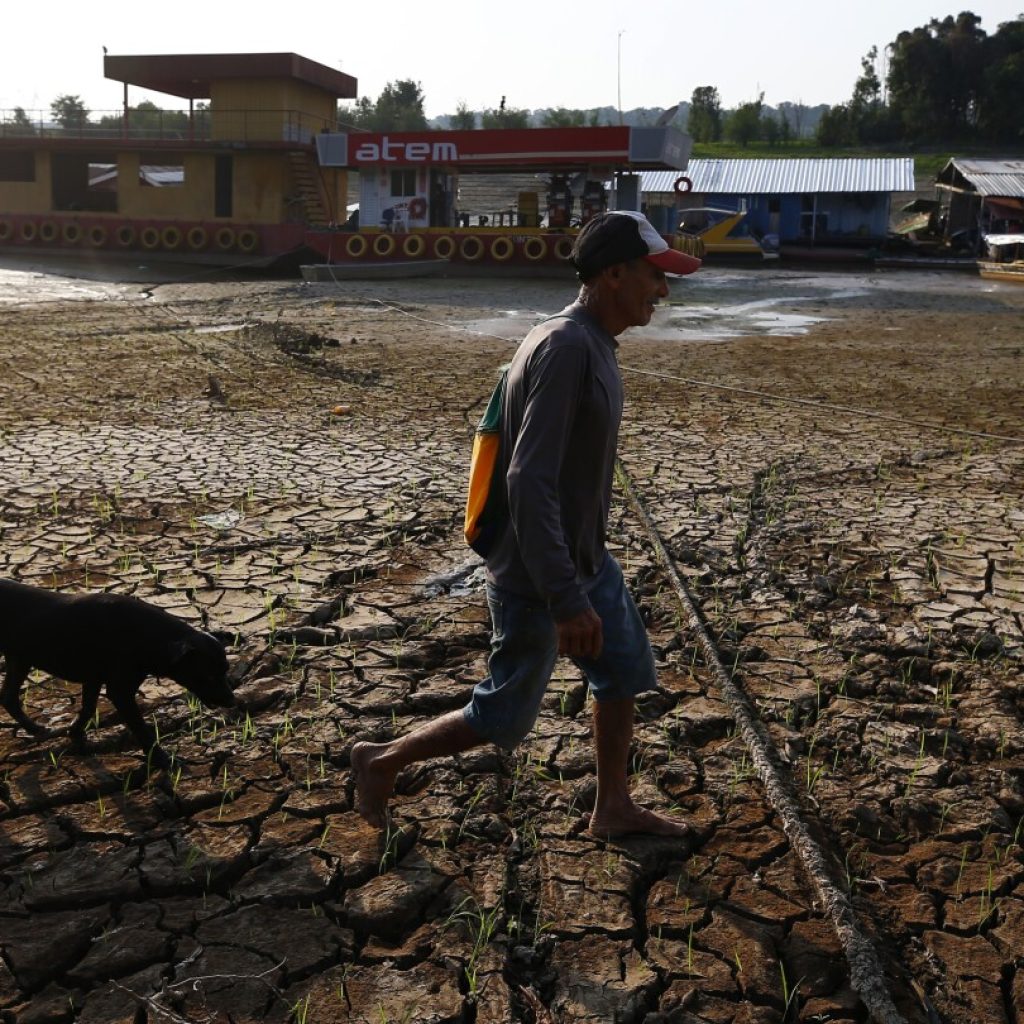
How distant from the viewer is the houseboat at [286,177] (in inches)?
974

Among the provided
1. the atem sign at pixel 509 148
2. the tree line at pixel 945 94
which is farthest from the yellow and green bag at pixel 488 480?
the tree line at pixel 945 94

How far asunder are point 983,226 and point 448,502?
32315 millimetres

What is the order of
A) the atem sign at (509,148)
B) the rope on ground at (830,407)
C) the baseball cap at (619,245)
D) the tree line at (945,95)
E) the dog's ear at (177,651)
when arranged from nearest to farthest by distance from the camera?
the baseball cap at (619,245)
the dog's ear at (177,651)
the rope on ground at (830,407)
the atem sign at (509,148)
the tree line at (945,95)

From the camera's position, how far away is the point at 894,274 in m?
28.2

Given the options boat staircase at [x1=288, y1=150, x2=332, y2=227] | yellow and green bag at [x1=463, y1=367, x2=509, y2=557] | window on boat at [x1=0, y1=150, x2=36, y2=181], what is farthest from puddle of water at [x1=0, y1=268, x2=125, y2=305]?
yellow and green bag at [x1=463, y1=367, x2=509, y2=557]

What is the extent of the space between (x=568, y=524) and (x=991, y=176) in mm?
36389

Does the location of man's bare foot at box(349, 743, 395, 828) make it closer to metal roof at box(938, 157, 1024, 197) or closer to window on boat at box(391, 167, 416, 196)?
window on boat at box(391, 167, 416, 196)

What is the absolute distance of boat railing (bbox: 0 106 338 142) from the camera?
2744 centimetres

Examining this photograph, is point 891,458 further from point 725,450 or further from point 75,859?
point 75,859

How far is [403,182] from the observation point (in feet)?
84.8

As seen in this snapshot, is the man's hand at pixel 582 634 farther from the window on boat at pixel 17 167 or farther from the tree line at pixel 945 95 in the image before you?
the tree line at pixel 945 95

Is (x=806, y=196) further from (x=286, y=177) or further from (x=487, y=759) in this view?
(x=487, y=759)

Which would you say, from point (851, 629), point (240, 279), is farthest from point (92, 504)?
point (240, 279)

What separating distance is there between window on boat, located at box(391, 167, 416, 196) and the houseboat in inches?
1.0
